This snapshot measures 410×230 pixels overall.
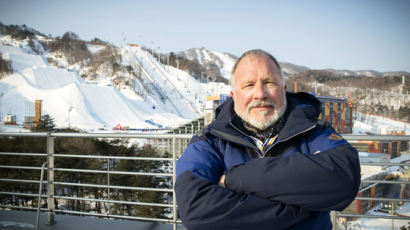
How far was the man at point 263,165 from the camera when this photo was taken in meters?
0.89

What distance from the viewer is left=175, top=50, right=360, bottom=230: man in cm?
89

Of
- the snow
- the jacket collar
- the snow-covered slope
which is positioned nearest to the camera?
the jacket collar

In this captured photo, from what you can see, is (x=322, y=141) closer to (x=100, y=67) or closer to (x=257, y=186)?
(x=257, y=186)

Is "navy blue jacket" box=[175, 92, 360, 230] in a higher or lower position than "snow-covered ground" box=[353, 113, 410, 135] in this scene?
higher

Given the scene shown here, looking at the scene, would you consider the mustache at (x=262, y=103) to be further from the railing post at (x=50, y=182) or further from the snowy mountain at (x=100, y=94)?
the snowy mountain at (x=100, y=94)

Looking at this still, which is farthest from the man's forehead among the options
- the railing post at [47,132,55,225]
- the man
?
the railing post at [47,132,55,225]

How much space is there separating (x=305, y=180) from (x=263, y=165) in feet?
0.46

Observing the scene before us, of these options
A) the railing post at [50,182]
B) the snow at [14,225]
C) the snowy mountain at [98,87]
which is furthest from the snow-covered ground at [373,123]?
the snow at [14,225]

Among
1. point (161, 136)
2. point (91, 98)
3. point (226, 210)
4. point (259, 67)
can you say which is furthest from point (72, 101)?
point (226, 210)

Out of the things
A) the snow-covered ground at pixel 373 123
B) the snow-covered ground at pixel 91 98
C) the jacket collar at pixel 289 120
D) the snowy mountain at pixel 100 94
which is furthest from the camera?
the snow-covered ground at pixel 373 123

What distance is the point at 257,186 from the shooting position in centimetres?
90

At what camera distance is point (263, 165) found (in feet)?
2.99

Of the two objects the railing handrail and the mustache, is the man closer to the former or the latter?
the mustache

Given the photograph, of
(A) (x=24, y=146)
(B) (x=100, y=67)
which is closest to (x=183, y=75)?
(B) (x=100, y=67)
